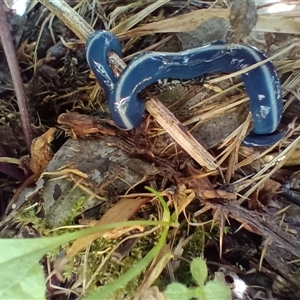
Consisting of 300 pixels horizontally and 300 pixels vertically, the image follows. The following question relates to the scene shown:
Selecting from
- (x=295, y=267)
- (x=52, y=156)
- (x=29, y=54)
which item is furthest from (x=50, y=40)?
(x=295, y=267)

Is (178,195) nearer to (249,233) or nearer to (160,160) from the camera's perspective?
(160,160)

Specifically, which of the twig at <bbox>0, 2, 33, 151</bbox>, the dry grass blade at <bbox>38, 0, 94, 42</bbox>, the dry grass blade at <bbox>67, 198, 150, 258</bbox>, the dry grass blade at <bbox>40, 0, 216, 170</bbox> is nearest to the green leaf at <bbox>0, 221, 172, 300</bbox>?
the dry grass blade at <bbox>67, 198, 150, 258</bbox>

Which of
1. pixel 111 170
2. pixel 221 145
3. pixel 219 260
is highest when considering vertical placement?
pixel 111 170

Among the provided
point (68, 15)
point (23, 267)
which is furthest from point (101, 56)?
point (23, 267)

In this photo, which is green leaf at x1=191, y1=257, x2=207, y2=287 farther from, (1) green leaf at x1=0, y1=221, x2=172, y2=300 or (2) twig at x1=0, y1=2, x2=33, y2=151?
(2) twig at x1=0, y1=2, x2=33, y2=151

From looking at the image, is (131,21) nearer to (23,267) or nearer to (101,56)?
(101,56)
